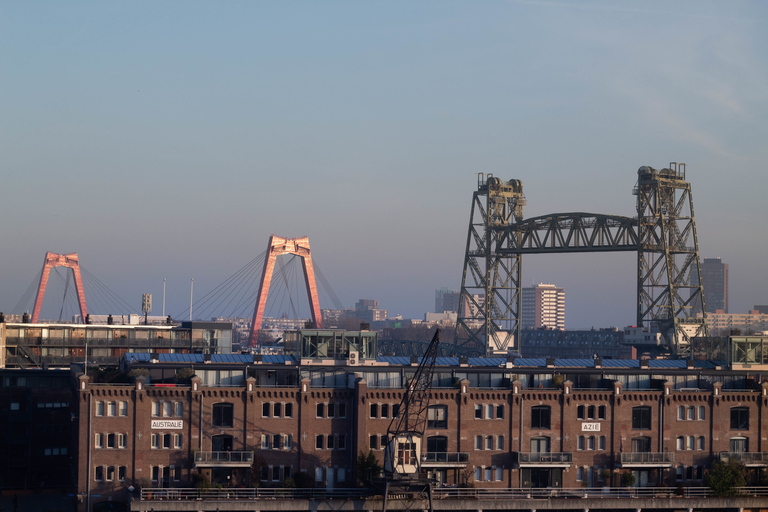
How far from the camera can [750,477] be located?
7994 cm

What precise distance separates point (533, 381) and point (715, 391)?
539 inches

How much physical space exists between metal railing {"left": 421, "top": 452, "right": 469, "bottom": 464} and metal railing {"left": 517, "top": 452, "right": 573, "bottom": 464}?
13.2 feet

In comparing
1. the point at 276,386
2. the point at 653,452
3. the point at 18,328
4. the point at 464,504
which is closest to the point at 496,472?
the point at 464,504

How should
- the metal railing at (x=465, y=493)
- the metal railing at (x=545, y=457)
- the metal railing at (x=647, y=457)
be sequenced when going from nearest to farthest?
the metal railing at (x=465, y=493) → the metal railing at (x=545, y=457) → the metal railing at (x=647, y=457)

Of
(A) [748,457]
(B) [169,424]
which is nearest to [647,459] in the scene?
(A) [748,457]

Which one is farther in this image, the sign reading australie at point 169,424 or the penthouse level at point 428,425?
the sign reading australie at point 169,424

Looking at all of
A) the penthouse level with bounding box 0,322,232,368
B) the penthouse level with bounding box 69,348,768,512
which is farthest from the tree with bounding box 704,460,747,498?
the penthouse level with bounding box 0,322,232,368

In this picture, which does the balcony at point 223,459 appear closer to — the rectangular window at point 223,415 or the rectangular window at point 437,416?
the rectangular window at point 223,415

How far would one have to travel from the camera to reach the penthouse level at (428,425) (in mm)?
74500

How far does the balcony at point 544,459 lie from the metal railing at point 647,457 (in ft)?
13.5

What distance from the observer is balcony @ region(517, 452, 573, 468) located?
253 ft

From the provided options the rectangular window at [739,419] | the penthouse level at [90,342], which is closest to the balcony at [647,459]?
the rectangular window at [739,419]

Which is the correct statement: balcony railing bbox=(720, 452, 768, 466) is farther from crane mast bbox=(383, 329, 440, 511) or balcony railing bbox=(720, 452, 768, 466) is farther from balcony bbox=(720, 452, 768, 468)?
crane mast bbox=(383, 329, 440, 511)

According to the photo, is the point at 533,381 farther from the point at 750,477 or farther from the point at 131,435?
the point at 131,435
